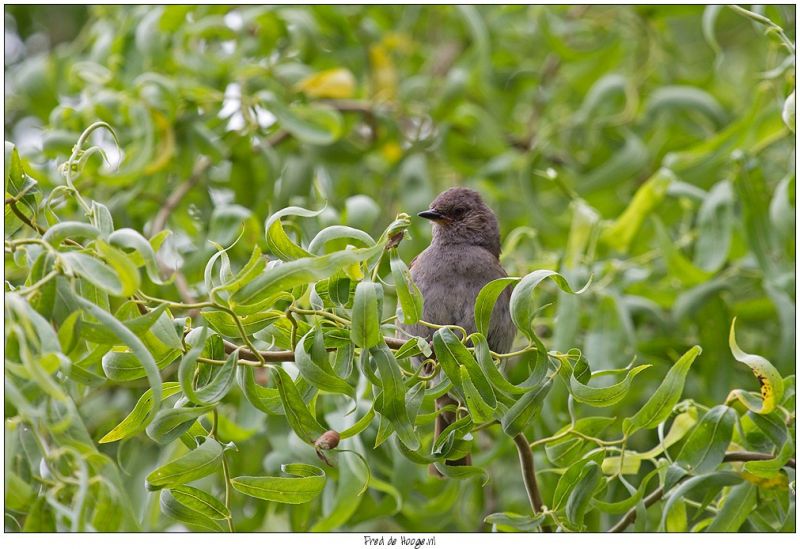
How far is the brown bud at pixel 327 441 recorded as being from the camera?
2.83 metres

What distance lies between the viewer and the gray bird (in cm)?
400

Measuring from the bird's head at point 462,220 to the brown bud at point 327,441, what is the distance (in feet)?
5.31

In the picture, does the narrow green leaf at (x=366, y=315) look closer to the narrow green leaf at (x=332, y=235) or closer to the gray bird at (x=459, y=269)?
the narrow green leaf at (x=332, y=235)

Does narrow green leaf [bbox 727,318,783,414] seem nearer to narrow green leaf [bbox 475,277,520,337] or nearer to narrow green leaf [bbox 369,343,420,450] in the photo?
narrow green leaf [bbox 475,277,520,337]

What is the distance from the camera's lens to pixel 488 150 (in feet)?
19.0

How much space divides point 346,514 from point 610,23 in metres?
4.39

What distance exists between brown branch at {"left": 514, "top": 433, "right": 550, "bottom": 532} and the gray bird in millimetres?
601

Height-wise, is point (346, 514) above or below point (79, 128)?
below

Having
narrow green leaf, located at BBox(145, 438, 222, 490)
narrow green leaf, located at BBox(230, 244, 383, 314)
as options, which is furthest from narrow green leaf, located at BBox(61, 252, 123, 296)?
narrow green leaf, located at BBox(145, 438, 222, 490)

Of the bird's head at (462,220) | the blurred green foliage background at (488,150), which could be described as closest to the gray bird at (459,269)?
the bird's head at (462,220)
